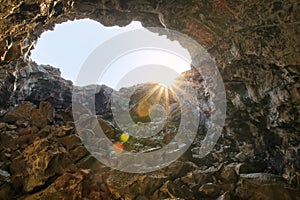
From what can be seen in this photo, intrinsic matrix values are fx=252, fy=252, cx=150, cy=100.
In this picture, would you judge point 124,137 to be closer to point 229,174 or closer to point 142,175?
point 142,175

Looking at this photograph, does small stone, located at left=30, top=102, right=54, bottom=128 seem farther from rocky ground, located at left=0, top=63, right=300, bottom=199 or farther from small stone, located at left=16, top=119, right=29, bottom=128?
small stone, located at left=16, top=119, right=29, bottom=128

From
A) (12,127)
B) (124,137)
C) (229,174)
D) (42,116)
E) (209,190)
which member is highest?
(42,116)

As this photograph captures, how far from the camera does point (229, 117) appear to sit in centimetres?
1510

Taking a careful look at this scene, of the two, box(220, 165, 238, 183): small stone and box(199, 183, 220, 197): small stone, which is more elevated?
box(220, 165, 238, 183): small stone

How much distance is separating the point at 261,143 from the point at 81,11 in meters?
13.9

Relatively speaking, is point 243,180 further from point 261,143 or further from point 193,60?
point 193,60

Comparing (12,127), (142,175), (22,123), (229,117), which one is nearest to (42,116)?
(22,123)

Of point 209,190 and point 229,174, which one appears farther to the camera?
point 229,174

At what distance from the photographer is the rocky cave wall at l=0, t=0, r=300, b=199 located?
1002cm

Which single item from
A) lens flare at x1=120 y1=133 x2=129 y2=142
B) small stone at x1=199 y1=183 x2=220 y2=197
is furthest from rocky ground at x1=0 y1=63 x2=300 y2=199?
lens flare at x1=120 y1=133 x2=129 y2=142

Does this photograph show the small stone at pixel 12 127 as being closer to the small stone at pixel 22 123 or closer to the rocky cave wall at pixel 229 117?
the rocky cave wall at pixel 229 117

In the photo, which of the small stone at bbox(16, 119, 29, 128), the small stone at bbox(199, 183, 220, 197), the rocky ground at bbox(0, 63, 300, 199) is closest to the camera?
the rocky ground at bbox(0, 63, 300, 199)

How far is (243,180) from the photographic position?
1044 cm

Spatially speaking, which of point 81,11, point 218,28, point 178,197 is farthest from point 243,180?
point 81,11
